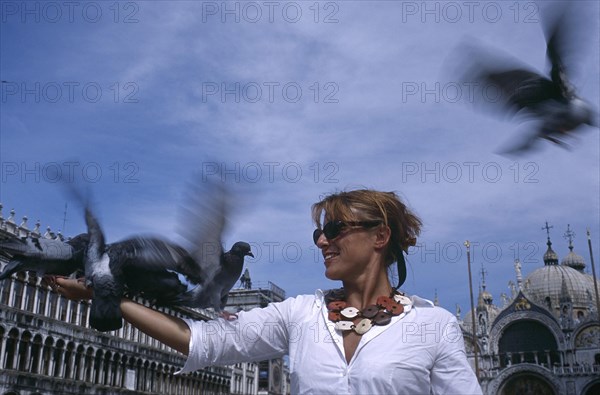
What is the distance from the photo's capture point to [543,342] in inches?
2452

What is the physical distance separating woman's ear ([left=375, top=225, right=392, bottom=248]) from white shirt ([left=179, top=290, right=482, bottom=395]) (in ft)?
1.08

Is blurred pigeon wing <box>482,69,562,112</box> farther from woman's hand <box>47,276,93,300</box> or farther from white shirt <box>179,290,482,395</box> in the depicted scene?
woman's hand <box>47,276,93,300</box>

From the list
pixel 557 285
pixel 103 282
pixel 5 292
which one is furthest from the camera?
pixel 557 285

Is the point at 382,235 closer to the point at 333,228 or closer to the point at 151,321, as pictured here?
the point at 333,228

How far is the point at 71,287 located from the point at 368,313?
1.48 meters

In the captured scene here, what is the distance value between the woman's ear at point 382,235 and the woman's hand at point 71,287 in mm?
1464

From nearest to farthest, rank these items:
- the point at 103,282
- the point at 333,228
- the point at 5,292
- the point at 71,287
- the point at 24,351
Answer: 1. the point at 103,282
2. the point at 71,287
3. the point at 333,228
4. the point at 5,292
5. the point at 24,351

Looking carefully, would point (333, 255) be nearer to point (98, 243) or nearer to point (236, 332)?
point (236, 332)

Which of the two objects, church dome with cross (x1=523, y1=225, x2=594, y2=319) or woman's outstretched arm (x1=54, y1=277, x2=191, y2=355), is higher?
church dome with cross (x1=523, y1=225, x2=594, y2=319)

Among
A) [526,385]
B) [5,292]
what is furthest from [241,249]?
[526,385]

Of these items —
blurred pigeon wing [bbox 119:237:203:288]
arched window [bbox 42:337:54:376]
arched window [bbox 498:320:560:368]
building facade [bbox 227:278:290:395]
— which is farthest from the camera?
arched window [bbox 498:320:560:368]

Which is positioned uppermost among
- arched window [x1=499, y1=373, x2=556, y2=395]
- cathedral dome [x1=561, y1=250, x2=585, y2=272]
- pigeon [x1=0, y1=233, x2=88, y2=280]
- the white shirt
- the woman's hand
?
cathedral dome [x1=561, y1=250, x2=585, y2=272]

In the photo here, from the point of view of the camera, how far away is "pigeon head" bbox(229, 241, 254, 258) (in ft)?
11.9

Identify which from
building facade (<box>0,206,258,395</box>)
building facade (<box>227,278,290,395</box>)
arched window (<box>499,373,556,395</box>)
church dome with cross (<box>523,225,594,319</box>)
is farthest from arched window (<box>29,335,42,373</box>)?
church dome with cross (<box>523,225,594,319</box>)
